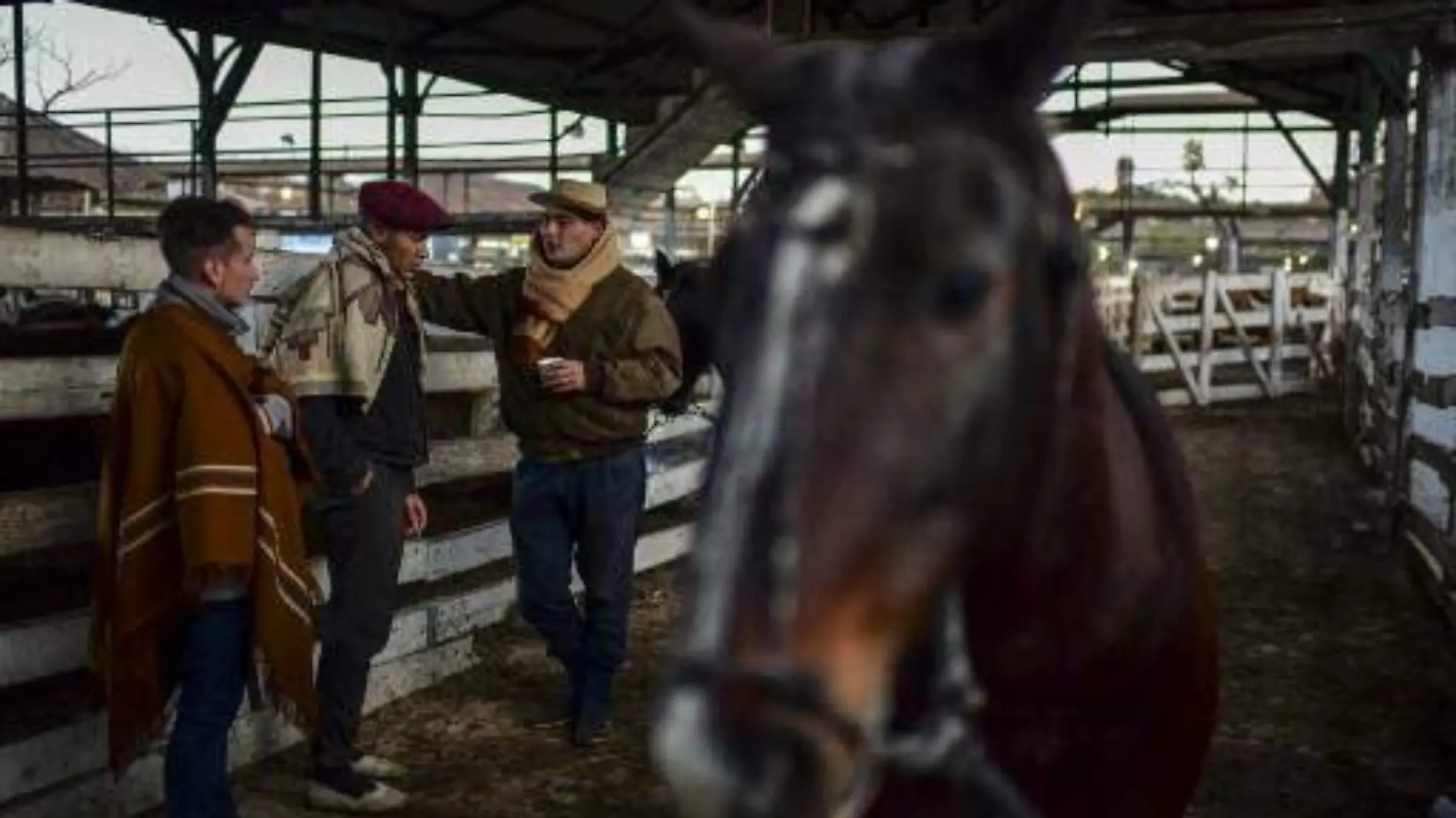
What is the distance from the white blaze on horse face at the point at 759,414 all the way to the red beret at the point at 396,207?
314 cm

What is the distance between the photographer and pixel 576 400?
488 cm

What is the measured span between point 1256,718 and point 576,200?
309cm

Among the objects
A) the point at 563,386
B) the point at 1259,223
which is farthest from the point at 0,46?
the point at 1259,223

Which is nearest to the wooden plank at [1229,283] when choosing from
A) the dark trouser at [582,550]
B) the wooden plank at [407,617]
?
the wooden plank at [407,617]

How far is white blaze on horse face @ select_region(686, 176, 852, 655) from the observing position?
4.01 feet

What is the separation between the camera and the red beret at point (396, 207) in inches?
167

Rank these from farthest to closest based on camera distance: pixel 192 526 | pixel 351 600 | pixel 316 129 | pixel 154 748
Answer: pixel 316 129
pixel 351 600
pixel 154 748
pixel 192 526

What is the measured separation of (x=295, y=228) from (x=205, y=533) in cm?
823

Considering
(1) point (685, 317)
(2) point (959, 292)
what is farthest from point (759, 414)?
(1) point (685, 317)

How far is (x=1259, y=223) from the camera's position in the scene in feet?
128

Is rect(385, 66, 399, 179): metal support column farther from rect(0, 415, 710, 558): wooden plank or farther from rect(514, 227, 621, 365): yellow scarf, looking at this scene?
rect(0, 415, 710, 558): wooden plank

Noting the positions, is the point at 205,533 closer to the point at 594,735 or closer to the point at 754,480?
the point at 594,735

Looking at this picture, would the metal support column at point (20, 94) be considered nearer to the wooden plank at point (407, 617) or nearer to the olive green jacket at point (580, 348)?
the wooden plank at point (407, 617)

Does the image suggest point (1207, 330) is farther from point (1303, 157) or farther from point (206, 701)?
point (206, 701)
